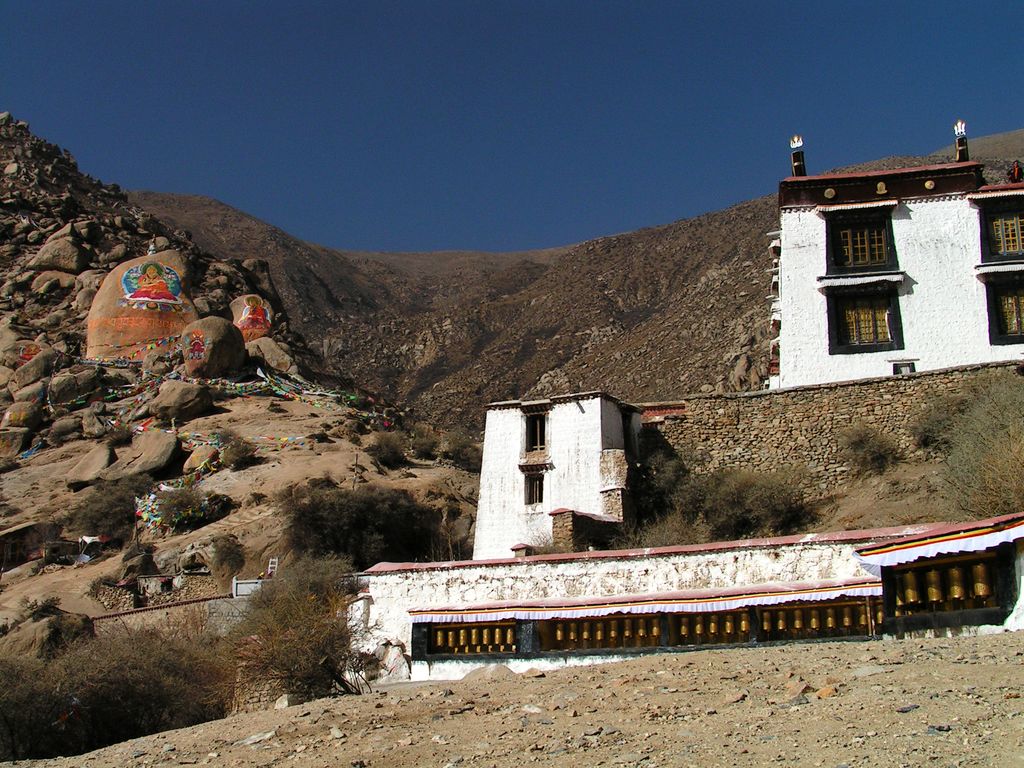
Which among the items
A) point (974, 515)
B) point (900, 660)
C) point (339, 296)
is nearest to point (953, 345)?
point (974, 515)

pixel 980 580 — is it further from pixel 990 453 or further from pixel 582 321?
pixel 582 321

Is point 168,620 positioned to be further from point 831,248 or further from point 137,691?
point 831,248

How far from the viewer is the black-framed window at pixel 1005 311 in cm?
2649

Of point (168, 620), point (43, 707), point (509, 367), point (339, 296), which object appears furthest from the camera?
point (339, 296)

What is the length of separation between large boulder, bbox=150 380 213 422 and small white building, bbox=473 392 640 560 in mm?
17216

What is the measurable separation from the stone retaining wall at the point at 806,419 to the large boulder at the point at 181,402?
19997mm

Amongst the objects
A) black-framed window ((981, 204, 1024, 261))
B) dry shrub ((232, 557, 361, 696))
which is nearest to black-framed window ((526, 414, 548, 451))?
dry shrub ((232, 557, 361, 696))

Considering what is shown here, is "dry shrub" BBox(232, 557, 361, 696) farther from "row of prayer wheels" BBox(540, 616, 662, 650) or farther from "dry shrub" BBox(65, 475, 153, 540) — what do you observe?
"dry shrub" BBox(65, 475, 153, 540)

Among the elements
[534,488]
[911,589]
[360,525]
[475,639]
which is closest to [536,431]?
[534,488]

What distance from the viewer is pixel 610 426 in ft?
86.7

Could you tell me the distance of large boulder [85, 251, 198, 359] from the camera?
4700 cm

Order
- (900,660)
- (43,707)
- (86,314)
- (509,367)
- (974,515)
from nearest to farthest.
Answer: (900,660) → (43,707) → (974,515) → (86,314) → (509,367)

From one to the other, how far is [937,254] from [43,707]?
73.3 feet

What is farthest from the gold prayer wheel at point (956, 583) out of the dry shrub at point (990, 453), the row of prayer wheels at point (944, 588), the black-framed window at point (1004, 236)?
the black-framed window at point (1004, 236)
